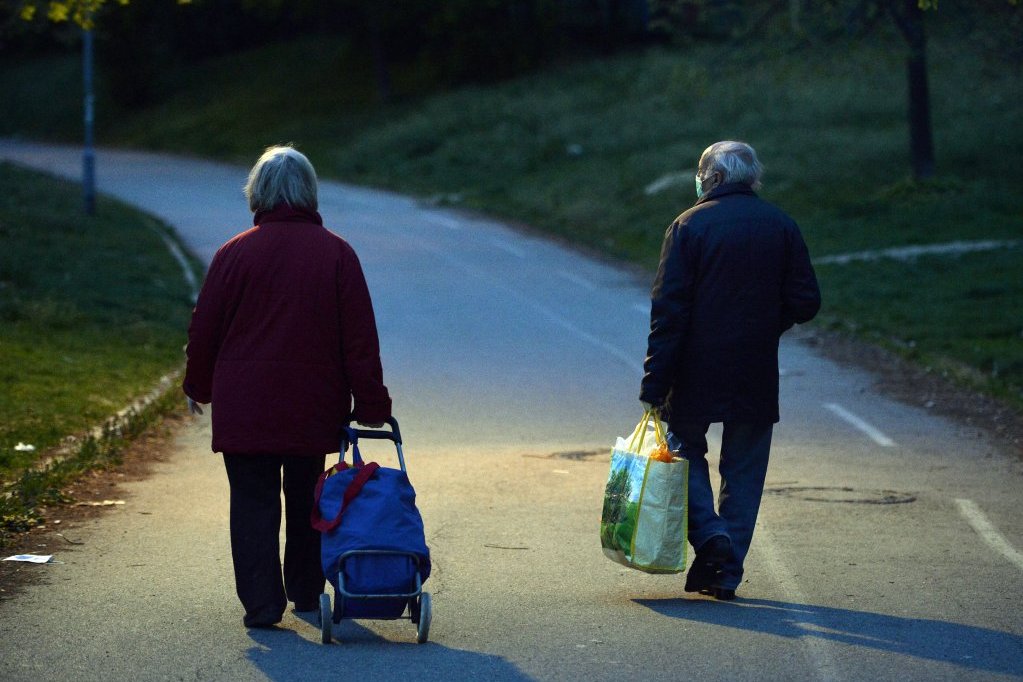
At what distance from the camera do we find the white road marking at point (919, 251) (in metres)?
22.2

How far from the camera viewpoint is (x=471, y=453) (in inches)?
412

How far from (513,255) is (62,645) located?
20.0 meters

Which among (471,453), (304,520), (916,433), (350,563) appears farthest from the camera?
(916,433)

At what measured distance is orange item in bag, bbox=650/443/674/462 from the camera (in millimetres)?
6270

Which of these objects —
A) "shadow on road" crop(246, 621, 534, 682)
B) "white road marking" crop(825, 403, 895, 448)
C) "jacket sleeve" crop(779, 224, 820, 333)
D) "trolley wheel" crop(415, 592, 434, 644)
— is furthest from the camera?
"white road marking" crop(825, 403, 895, 448)

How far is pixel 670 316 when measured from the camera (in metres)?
6.33

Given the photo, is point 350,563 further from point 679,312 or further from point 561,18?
point 561,18

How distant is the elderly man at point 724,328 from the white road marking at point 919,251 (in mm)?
16268

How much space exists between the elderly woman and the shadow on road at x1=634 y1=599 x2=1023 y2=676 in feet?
5.28

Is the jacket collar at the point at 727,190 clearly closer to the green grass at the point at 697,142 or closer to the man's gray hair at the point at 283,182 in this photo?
the man's gray hair at the point at 283,182

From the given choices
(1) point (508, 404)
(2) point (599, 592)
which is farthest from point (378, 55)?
(2) point (599, 592)

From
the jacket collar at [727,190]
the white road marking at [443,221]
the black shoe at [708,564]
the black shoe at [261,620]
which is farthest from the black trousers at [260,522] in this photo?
the white road marking at [443,221]

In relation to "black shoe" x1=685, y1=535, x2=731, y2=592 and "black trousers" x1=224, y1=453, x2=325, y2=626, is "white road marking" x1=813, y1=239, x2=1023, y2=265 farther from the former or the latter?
"black trousers" x1=224, y1=453, x2=325, y2=626

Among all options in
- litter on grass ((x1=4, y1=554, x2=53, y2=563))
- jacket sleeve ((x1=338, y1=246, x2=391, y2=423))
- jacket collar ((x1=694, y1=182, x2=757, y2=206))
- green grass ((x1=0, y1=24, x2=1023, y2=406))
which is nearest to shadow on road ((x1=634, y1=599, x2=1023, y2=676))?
jacket sleeve ((x1=338, y1=246, x2=391, y2=423))
